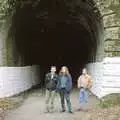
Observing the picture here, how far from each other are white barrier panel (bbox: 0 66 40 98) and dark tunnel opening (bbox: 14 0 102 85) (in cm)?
127

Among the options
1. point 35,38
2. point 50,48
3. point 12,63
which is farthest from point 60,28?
point 12,63

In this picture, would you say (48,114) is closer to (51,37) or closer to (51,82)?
(51,82)

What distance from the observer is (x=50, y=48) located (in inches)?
1692

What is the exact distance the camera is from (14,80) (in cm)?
2464

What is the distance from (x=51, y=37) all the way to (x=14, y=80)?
15.5m

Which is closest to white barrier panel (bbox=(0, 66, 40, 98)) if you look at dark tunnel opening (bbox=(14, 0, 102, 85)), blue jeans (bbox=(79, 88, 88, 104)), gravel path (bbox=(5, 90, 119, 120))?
dark tunnel opening (bbox=(14, 0, 102, 85))

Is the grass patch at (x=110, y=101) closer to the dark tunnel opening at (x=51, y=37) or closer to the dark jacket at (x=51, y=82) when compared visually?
the dark jacket at (x=51, y=82)

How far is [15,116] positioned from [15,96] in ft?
24.7

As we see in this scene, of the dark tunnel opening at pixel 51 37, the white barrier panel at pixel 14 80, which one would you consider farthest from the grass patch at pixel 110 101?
the dark tunnel opening at pixel 51 37

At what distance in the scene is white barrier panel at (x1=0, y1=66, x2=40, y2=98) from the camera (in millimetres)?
22234

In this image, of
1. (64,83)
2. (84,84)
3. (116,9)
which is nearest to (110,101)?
(84,84)

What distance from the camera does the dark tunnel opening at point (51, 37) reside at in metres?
26.4

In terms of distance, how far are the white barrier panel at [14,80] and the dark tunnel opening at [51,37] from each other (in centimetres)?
127

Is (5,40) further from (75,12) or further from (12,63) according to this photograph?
(75,12)
